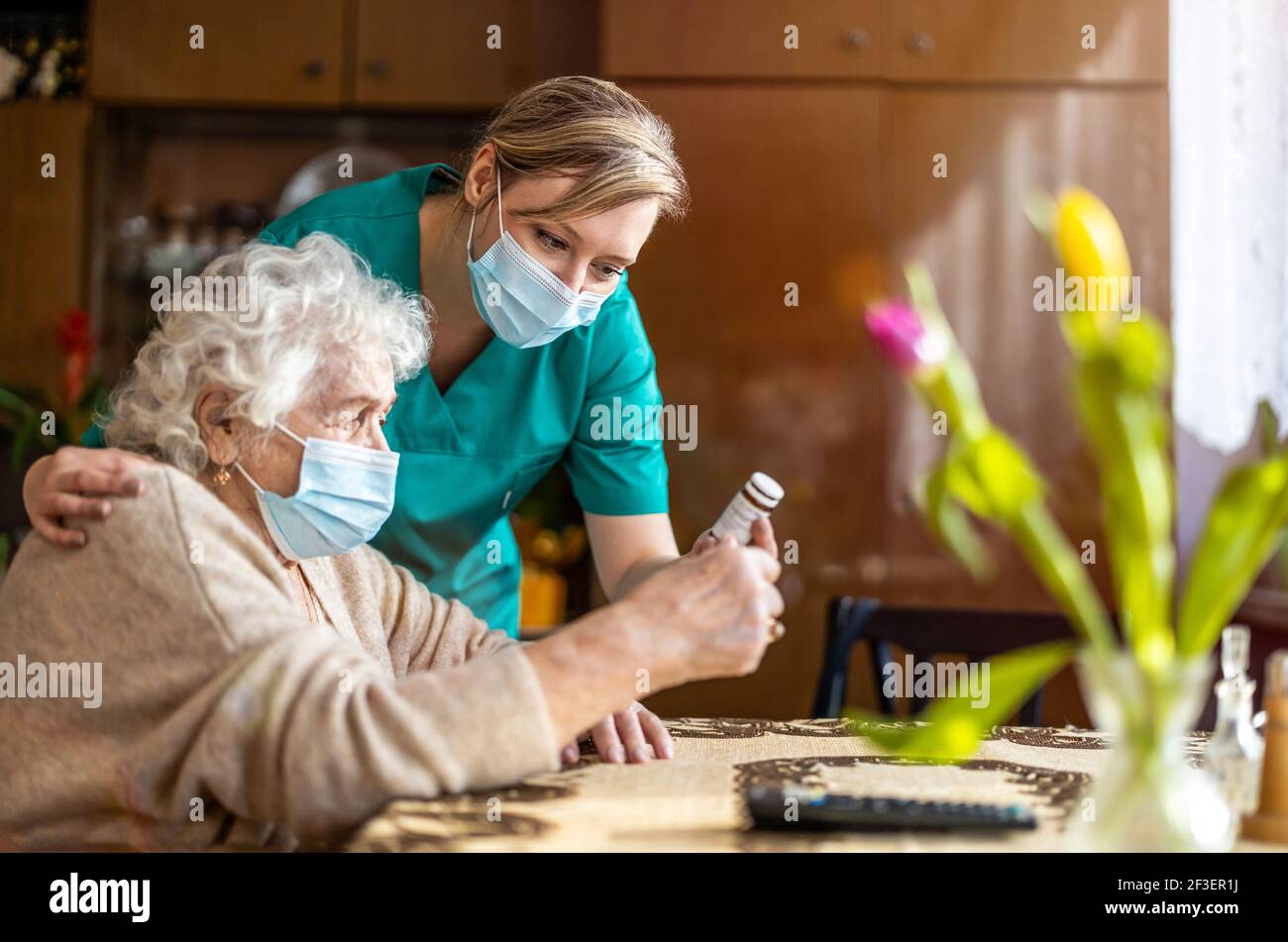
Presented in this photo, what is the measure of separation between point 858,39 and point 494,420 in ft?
5.50

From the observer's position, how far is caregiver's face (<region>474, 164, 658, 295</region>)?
145 cm

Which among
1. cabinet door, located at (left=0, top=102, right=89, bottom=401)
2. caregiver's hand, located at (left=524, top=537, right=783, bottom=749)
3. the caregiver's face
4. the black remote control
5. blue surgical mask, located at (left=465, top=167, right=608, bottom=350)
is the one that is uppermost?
cabinet door, located at (left=0, top=102, right=89, bottom=401)

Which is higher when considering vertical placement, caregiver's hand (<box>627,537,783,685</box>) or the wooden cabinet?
the wooden cabinet

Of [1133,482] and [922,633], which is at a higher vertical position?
[1133,482]

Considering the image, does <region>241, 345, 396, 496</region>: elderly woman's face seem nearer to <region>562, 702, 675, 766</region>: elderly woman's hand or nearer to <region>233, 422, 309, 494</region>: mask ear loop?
<region>233, 422, 309, 494</region>: mask ear loop

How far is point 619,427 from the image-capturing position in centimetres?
174

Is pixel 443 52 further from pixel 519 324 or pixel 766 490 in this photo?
pixel 766 490

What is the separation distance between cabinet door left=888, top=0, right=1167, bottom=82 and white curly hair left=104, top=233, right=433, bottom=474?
80.8 inches

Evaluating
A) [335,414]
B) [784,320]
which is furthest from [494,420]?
[784,320]

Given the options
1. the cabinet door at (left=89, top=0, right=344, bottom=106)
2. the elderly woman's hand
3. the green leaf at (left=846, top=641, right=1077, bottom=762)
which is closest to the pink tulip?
the green leaf at (left=846, top=641, right=1077, bottom=762)

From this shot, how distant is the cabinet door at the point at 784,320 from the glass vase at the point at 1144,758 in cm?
223

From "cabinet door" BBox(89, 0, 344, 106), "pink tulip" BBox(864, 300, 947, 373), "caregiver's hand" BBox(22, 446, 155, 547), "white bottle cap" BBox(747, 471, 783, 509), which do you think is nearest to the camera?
"pink tulip" BBox(864, 300, 947, 373)
